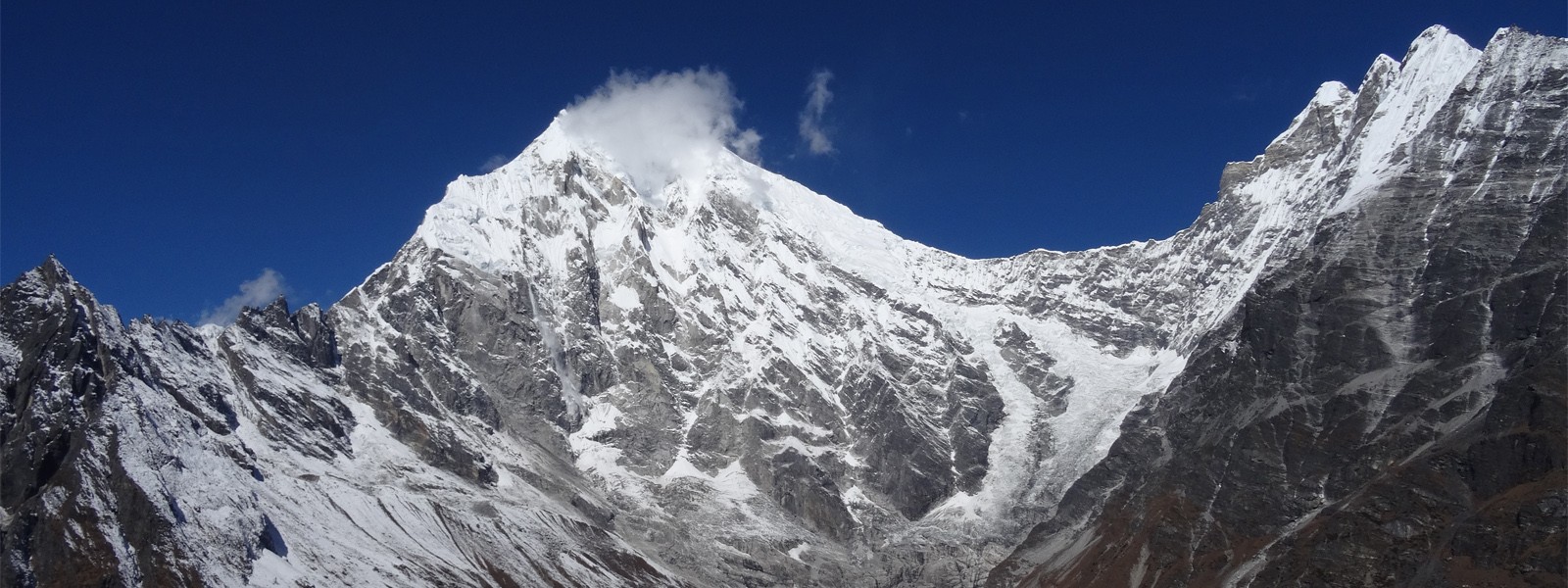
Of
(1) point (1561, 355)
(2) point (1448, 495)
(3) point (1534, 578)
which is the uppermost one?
(1) point (1561, 355)

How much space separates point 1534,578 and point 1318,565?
1243 inches

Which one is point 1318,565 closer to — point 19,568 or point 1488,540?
point 1488,540

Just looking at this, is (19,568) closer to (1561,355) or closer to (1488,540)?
(1488,540)

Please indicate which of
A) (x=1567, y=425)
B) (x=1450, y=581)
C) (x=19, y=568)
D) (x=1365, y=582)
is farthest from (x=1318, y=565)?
(x=19, y=568)

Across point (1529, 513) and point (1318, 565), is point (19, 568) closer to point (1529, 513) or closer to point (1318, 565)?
point (1318, 565)

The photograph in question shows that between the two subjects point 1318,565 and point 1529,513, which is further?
point 1318,565

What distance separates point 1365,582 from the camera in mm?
191125

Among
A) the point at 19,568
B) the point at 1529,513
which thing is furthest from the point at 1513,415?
the point at 19,568

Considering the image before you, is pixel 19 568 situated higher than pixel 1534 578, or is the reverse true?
pixel 19 568

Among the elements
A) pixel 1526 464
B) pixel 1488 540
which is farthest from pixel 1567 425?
pixel 1488 540

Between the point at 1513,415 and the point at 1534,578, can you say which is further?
the point at 1513,415

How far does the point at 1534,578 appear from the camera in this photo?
560 ft

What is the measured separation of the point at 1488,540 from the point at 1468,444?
23.4 m

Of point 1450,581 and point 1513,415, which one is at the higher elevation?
point 1513,415
